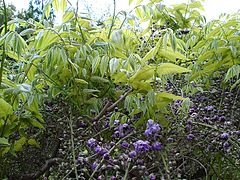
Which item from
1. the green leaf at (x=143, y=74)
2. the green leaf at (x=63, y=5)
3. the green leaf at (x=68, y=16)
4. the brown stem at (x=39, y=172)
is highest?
the green leaf at (x=63, y=5)

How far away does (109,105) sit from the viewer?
105cm

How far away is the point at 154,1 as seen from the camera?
43.8 inches

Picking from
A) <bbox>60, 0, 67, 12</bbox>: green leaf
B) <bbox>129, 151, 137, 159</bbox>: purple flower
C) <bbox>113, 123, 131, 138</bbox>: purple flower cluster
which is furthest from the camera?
<bbox>60, 0, 67, 12</bbox>: green leaf

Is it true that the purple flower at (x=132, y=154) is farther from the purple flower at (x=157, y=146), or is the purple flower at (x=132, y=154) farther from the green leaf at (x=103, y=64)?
the green leaf at (x=103, y=64)

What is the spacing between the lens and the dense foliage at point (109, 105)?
83 cm

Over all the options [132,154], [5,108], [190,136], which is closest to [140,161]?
[132,154]

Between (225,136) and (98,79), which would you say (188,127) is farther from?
(98,79)

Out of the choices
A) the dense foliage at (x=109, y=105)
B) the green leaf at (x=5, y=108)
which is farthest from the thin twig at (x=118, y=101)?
the green leaf at (x=5, y=108)

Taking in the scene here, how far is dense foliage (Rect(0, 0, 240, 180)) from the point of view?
828 mm

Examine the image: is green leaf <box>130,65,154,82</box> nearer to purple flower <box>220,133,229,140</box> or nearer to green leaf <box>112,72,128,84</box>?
green leaf <box>112,72,128,84</box>

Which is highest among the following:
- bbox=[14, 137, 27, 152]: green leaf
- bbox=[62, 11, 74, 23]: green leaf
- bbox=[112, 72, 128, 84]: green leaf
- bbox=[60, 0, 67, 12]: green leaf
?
bbox=[60, 0, 67, 12]: green leaf

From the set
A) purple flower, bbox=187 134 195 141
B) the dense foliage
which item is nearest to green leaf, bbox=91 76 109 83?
the dense foliage

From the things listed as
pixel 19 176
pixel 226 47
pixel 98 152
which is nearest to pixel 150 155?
pixel 98 152

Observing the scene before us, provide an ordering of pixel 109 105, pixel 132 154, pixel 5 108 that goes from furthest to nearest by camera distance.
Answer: pixel 109 105, pixel 5 108, pixel 132 154
